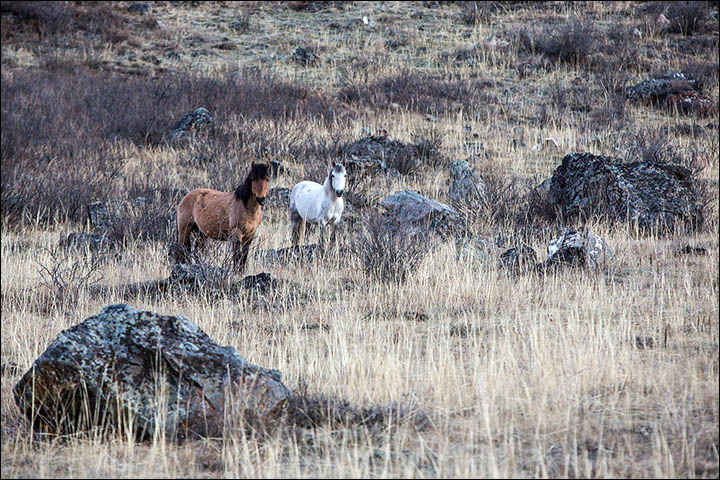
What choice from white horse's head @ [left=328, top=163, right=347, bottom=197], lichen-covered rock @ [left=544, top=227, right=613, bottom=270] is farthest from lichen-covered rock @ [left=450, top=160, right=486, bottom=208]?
lichen-covered rock @ [left=544, top=227, right=613, bottom=270]

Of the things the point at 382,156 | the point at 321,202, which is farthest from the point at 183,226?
the point at 382,156

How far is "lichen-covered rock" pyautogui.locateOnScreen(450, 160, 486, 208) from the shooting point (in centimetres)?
1103

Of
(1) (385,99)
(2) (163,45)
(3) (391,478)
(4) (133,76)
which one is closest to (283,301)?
(3) (391,478)

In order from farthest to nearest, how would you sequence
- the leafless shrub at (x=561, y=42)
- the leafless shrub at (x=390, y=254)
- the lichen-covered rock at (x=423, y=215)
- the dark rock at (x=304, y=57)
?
the dark rock at (x=304, y=57) → the leafless shrub at (x=561, y=42) → the lichen-covered rock at (x=423, y=215) → the leafless shrub at (x=390, y=254)

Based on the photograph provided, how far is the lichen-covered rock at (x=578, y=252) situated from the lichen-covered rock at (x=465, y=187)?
3.28 m

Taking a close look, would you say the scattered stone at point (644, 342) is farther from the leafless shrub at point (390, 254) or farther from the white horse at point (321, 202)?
the white horse at point (321, 202)

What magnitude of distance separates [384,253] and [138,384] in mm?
3852

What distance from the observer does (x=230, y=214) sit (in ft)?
25.8

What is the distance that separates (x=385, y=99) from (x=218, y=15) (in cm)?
1209

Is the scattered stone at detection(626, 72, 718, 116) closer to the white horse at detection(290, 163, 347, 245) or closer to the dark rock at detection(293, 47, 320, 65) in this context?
the dark rock at detection(293, 47, 320, 65)

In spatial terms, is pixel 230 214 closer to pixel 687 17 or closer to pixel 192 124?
pixel 192 124

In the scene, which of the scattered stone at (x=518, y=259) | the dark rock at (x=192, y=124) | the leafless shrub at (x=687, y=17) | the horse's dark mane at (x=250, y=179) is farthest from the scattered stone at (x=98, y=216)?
the leafless shrub at (x=687, y=17)

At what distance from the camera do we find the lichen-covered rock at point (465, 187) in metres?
11.0

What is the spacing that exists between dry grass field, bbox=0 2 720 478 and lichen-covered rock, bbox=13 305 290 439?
0.38ft
